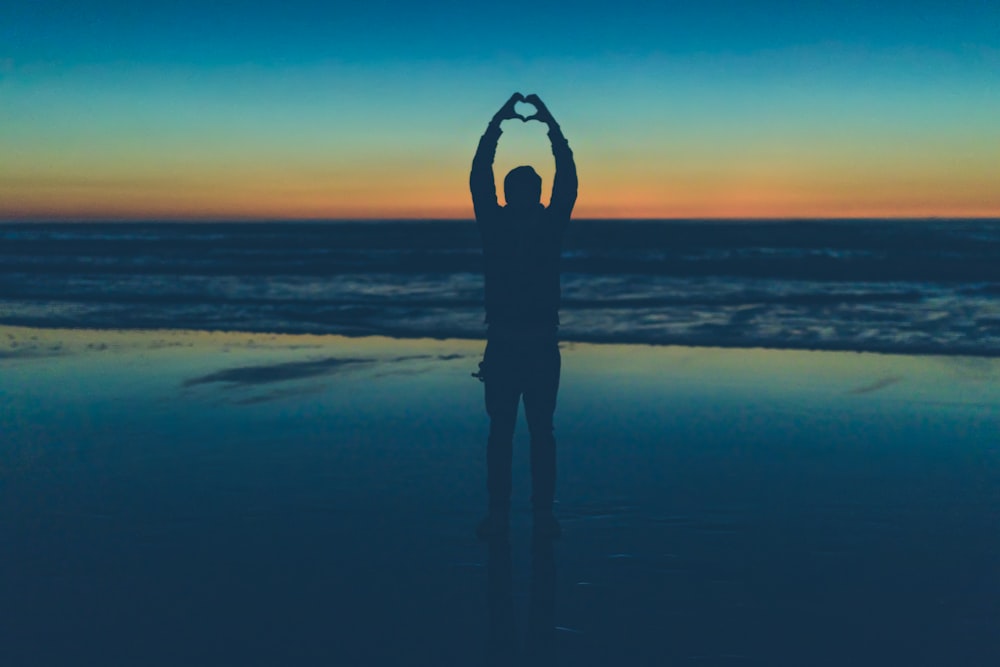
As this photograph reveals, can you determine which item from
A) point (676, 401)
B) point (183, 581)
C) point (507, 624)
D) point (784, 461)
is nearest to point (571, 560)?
point (507, 624)

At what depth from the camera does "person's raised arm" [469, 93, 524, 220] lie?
4887mm

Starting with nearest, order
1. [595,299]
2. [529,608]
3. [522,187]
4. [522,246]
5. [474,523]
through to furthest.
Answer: [529,608]
[522,246]
[522,187]
[474,523]
[595,299]

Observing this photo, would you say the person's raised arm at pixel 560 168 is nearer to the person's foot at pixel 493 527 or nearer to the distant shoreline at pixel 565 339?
the person's foot at pixel 493 527

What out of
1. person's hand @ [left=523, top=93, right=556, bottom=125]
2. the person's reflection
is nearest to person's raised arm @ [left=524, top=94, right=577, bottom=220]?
person's hand @ [left=523, top=93, right=556, bottom=125]

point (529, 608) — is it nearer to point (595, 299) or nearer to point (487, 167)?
point (487, 167)

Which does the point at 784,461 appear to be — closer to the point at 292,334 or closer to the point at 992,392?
the point at 992,392

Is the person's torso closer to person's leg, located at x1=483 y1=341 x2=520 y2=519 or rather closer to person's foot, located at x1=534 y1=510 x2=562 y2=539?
person's leg, located at x1=483 y1=341 x2=520 y2=519

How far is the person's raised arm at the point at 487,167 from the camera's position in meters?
4.89

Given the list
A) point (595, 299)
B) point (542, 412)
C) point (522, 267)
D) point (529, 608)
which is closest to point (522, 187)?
point (522, 267)

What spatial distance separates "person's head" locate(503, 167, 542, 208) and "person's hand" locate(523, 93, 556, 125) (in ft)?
1.02

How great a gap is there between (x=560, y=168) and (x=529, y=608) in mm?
2431

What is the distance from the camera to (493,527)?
4.94 meters

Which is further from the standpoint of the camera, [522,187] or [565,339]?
[565,339]

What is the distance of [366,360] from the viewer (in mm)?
11055
